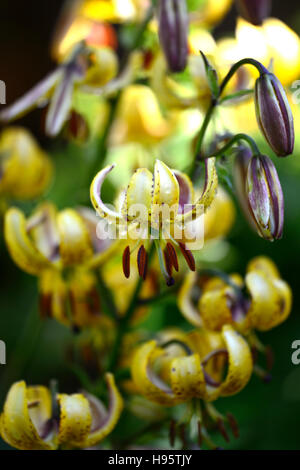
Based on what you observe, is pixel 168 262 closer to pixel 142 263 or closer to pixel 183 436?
pixel 142 263

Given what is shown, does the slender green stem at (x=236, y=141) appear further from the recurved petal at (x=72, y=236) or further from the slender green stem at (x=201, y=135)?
the recurved petal at (x=72, y=236)

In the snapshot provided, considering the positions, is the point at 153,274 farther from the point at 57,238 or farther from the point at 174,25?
the point at 174,25

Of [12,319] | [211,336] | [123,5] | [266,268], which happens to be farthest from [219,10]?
[12,319]

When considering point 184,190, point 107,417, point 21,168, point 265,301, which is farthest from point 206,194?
point 21,168

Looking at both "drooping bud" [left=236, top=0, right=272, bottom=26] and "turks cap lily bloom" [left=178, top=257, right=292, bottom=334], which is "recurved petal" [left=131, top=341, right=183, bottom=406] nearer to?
"turks cap lily bloom" [left=178, top=257, right=292, bottom=334]

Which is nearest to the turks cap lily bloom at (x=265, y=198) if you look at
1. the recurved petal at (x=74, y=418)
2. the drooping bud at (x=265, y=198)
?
the drooping bud at (x=265, y=198)

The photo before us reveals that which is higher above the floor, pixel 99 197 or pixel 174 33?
pixel 174 33
